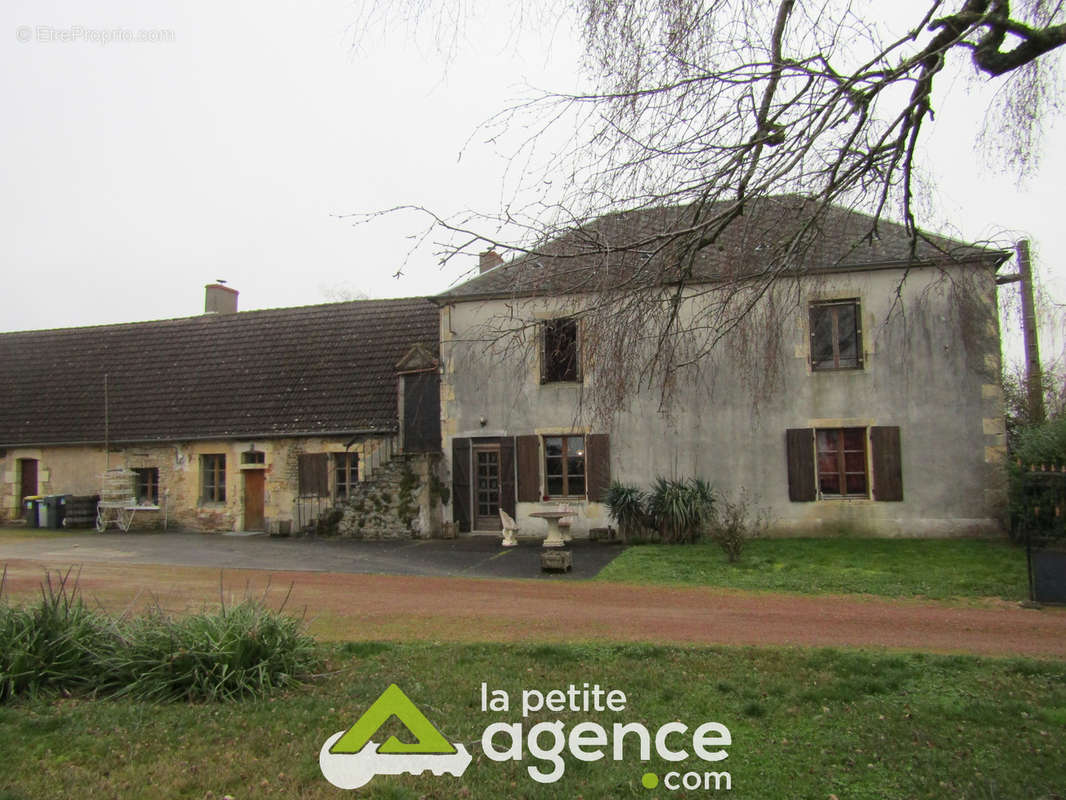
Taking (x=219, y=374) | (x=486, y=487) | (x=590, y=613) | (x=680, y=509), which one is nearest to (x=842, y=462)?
(x=680, y=509)

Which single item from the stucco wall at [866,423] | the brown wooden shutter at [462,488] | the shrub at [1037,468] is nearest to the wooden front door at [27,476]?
the brown wooden shutter at [462,488]

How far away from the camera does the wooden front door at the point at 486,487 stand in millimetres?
16250

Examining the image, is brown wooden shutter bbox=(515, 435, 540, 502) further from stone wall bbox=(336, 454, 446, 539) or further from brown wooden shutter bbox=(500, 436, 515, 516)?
stone wall bbox=(336, 454, 446, 539)

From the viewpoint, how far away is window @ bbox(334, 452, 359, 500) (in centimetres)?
1794

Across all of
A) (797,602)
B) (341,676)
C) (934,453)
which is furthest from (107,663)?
(934,453)

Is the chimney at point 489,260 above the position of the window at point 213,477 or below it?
above

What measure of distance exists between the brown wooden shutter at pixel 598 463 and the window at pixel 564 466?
222 mm

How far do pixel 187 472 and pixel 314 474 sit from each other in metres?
3.79

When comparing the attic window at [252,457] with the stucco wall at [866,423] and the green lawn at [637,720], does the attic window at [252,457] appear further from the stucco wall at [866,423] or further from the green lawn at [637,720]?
the green lawn at [637,720]

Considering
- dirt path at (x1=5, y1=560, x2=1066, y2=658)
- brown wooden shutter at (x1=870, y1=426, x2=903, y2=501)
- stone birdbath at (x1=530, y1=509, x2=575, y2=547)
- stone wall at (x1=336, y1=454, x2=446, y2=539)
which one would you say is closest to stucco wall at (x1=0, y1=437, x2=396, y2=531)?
stone wall at (x1=336, y1=454, x2=446, y2=539)

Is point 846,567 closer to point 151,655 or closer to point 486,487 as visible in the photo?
point 486,487

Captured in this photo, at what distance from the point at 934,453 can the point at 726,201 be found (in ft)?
38.2

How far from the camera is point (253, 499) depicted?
61.6ft

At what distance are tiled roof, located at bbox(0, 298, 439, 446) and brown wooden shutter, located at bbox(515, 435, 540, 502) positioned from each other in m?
3.44
